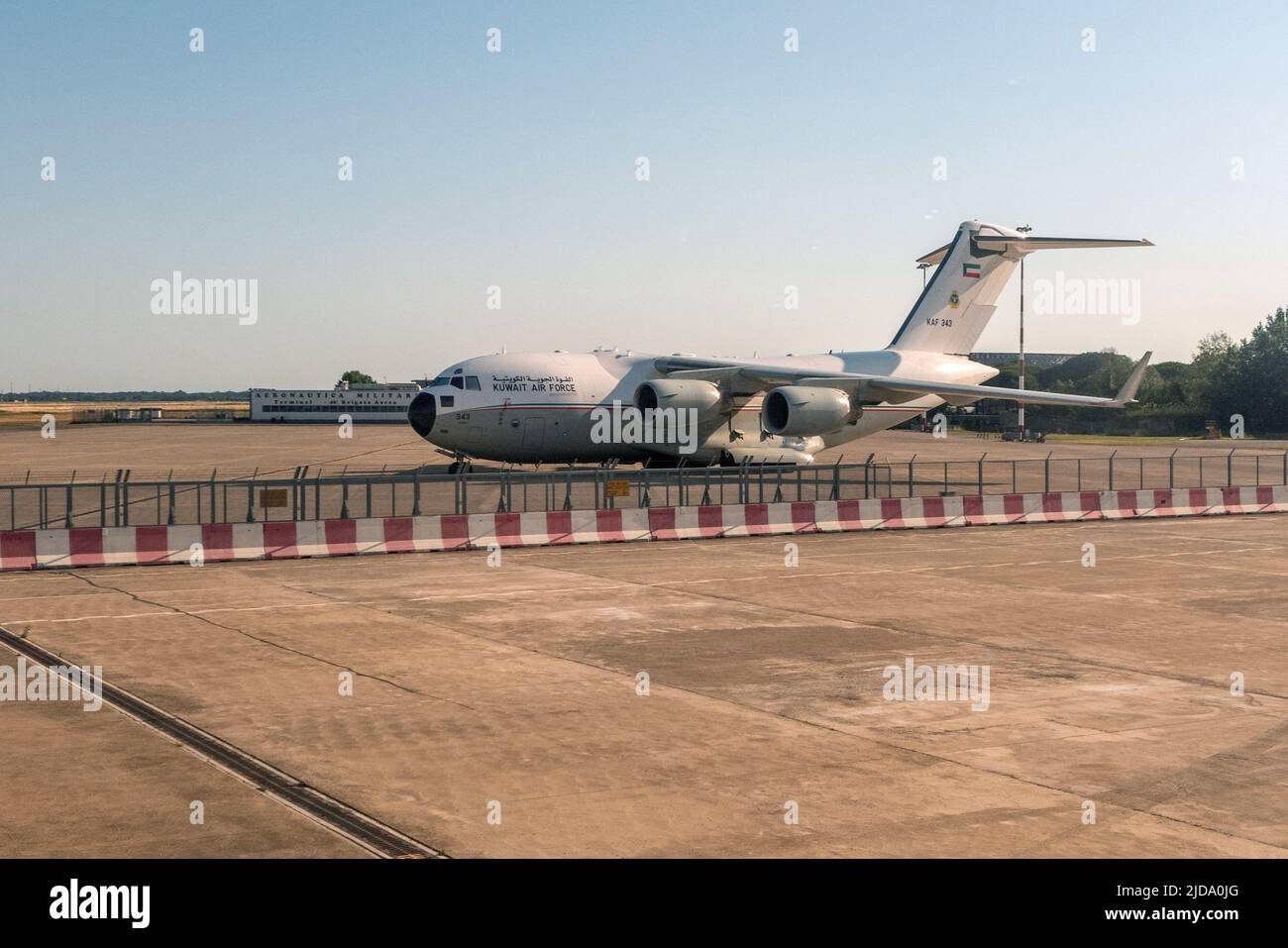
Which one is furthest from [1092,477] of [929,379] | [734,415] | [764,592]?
[764,592]

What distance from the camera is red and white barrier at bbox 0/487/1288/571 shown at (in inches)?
850

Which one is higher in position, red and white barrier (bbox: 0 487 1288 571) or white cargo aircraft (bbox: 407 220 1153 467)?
white cargo aircraft (bbox: 407 220 1153 467)

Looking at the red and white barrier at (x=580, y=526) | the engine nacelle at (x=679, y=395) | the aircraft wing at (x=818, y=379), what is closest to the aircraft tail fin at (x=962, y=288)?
the aircraft wing at (x=818, y=379)

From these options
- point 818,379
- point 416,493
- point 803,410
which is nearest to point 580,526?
point 416,493

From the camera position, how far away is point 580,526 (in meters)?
25.5

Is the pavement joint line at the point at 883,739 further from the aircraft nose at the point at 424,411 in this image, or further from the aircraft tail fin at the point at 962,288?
the aircraft tail fin at the point at 962,288

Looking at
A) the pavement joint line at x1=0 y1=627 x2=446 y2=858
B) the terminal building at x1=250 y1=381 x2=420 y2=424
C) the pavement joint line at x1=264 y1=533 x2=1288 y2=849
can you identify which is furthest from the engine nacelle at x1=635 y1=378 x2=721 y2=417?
the terminal building at x1=250 y1=381 x2=420 y2=424

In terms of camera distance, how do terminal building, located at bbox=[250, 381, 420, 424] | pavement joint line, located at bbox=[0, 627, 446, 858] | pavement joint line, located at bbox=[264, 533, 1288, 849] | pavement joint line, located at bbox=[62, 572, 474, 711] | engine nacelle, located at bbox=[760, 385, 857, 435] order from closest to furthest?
1. pavement joint line, located at bbox=[0, 627, 446, 858]
2. pavement joint line, located at bbox=[264, 533, 1288, 849]
3. pavement joint line, located at bbox=[62, 572, 474, 711]
4. engine nacelle, located at bbox=[760, 385, 857, 435]
5. terminal building, located at bbox=[250, 381, 420, 424]

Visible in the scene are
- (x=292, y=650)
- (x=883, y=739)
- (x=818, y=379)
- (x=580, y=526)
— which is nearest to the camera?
(x=883, y=739)

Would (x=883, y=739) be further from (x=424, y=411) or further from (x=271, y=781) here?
(x=424, y=411)

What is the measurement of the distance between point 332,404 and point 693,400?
86013 millimetres

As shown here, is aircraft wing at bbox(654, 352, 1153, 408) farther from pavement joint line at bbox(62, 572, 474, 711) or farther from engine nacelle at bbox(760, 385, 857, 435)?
pavement joint line at bbox(62, 572, 474, 711)

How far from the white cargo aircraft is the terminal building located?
76.3m
